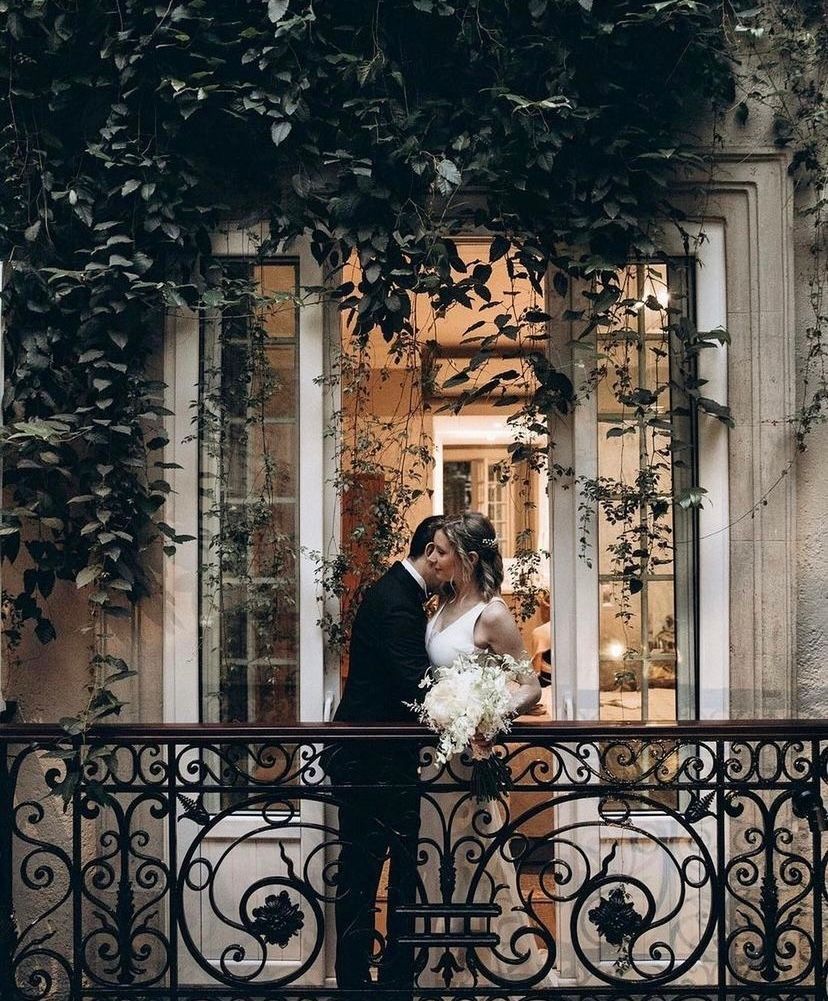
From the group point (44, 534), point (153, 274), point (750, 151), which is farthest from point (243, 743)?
point (750, 151)

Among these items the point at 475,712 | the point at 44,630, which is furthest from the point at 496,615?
the point at 44,630

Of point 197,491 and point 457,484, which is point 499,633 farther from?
point 457,484

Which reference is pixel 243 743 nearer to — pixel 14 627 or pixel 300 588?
pixel 300 588

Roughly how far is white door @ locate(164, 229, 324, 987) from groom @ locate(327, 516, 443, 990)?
289 millimetres

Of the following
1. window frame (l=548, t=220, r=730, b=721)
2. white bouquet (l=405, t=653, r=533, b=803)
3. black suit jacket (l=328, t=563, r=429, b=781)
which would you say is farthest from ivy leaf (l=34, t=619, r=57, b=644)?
window frame (l=548, t=220, r=730, b=721)

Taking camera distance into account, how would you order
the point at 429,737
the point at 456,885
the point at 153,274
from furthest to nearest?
the point at 153,274 < the point at 456,885 < the point at 429,737

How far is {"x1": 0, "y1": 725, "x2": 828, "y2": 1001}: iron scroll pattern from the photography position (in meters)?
3.70

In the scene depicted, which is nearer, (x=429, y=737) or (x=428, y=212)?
(x=429, y=737)

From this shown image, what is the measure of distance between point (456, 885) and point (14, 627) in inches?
84.3

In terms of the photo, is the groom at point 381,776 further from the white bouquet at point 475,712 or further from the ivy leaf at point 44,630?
the ivy leaf at point 44,630

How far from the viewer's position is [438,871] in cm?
399

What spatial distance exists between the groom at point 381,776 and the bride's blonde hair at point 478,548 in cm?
13

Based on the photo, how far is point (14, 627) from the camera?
4.19 m

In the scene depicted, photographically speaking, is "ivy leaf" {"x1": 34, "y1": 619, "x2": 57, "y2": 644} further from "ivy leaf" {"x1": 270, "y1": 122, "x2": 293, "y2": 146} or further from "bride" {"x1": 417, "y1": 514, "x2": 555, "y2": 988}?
"ivy leaf" {"x1": 270, "y1": 122, "x2": 293, "y2": 146}
